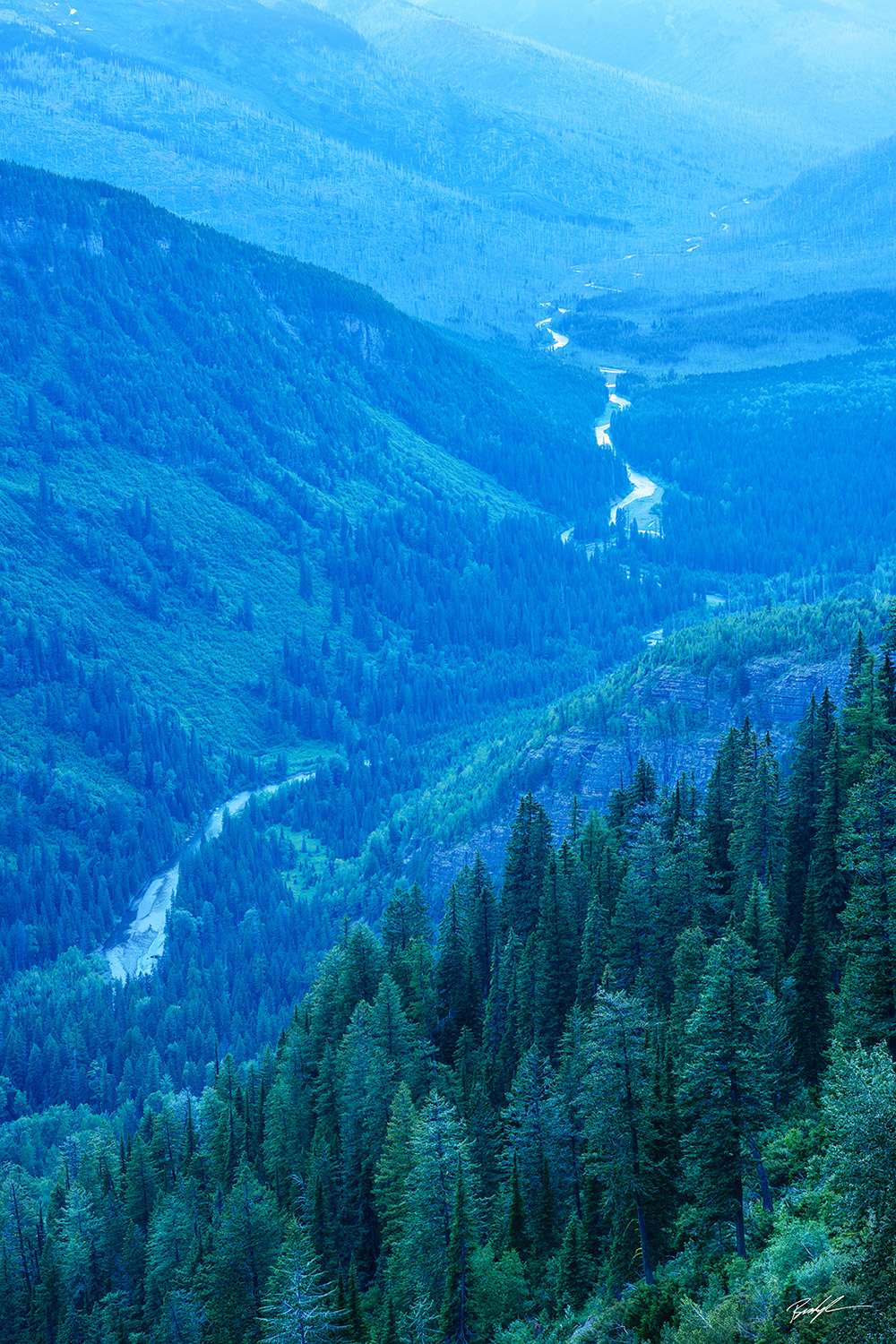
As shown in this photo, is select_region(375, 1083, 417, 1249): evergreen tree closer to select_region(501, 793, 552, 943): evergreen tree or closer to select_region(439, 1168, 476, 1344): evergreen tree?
select_region(439, 1168, 476, 1344): evergreen tree

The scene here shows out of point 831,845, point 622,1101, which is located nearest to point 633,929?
point 831,845

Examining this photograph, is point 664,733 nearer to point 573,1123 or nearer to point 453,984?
point 453,984

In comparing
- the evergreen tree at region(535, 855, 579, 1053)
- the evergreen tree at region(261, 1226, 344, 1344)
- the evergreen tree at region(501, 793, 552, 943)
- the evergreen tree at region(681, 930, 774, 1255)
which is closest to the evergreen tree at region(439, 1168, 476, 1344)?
the evergreen tree at region(261, 1226, 344, 1344)

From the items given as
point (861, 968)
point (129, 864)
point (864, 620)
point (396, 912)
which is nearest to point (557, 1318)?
point (861, 968)

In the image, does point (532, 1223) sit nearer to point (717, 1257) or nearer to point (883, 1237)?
point (717, 1257)

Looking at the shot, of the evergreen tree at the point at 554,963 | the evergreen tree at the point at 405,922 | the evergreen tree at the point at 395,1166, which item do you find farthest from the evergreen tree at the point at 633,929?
the evergreen tree at the point at 405,922
